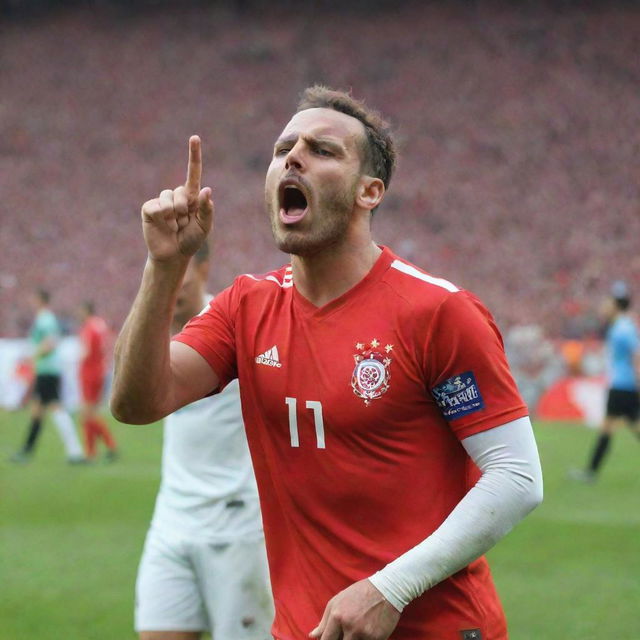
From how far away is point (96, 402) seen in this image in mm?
14500

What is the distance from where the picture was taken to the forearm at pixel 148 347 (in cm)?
278

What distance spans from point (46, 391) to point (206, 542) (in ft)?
35.0

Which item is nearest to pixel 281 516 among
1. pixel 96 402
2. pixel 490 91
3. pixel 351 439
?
pixel 351 439

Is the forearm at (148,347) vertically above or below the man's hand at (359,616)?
above

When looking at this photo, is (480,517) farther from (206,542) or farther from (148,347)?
(206,542)

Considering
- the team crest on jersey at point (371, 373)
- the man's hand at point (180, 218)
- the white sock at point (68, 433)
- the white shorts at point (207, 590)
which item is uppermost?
the man's hand at point (180, 218)

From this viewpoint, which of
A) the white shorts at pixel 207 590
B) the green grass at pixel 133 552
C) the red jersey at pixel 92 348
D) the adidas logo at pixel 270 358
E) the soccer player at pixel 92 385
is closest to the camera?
the adidas logo at pixel 270 358

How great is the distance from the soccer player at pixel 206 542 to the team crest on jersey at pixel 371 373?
1.72m

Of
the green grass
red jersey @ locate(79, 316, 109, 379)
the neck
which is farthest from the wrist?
red jersey @ locate(79, 316, 109, 379)

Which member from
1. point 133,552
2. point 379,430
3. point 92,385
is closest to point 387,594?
point 379,430

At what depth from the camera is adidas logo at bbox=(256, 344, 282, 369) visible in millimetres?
2996

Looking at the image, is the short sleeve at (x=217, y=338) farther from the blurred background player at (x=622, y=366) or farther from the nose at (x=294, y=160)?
the blurred background player at (x=622, y=366)

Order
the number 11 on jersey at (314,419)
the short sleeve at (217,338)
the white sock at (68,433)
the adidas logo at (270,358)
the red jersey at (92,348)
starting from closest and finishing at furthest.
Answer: the number 11 on jersey at (314,419), the adidas logo at (270,358), the short sleeve at (217,338), the white sock at (68,433), the red jersey at (92,348)

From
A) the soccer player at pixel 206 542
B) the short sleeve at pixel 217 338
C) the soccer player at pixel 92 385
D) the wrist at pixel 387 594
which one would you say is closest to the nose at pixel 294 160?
the short sleeve at pixel 217 338
